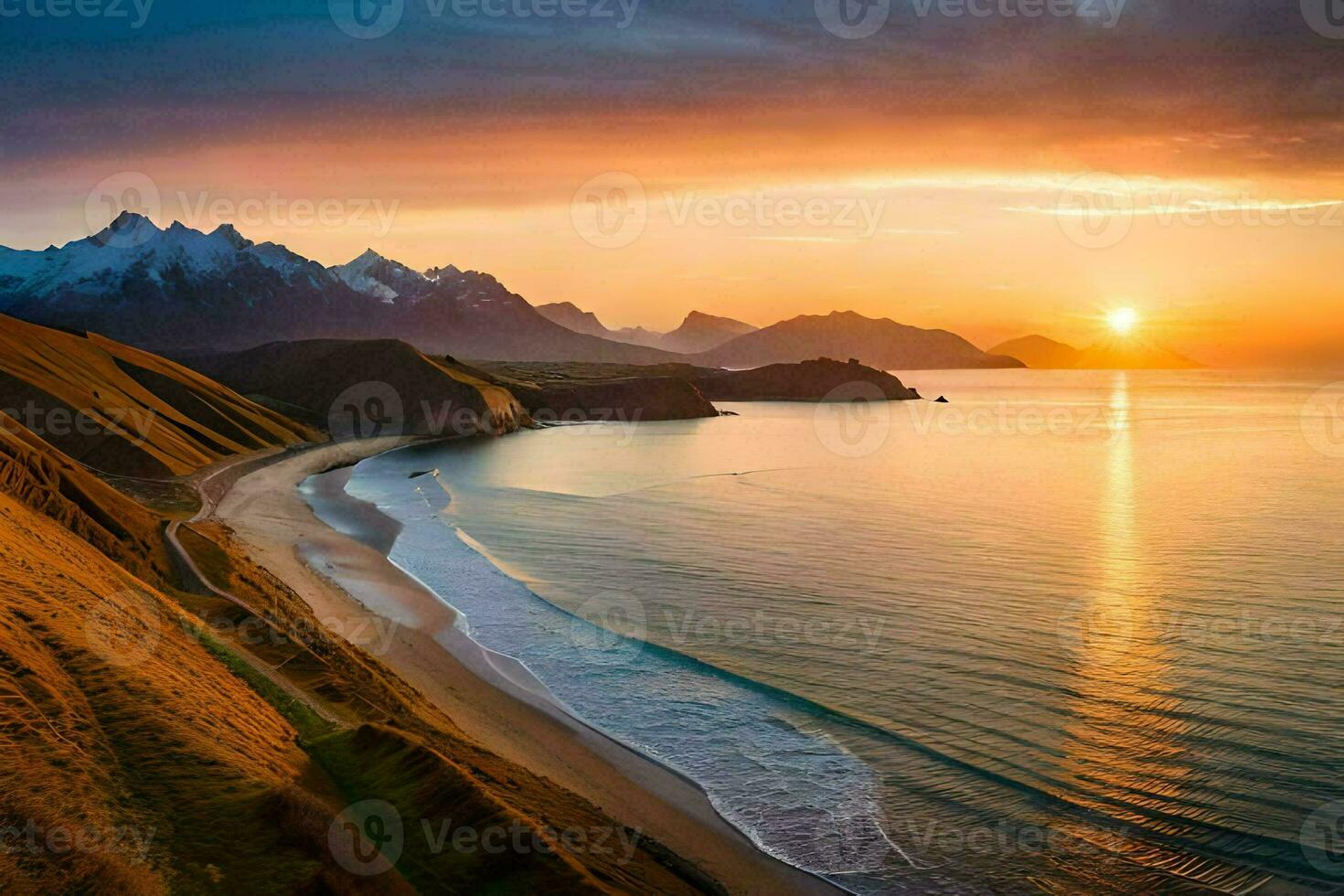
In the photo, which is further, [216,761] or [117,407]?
[117,407]

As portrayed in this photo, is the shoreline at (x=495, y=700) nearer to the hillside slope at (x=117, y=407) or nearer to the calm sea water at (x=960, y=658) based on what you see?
the calm sea water at (x=960, y=658)

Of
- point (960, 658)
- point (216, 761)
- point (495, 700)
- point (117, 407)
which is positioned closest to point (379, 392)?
point (117, 407)

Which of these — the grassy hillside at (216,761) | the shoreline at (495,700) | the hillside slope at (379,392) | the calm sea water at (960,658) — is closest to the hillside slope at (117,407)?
the calm sea water at (960,658)

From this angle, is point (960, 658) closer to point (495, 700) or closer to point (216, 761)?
point (495, 700)

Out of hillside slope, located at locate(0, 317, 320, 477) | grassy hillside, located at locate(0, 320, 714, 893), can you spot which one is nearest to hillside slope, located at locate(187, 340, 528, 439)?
hillside slope, located at locate(0, 317, 320, 477)

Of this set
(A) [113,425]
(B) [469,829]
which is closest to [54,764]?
(B) [469,829]

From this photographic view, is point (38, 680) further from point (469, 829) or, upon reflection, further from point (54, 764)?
point (469, 829)
